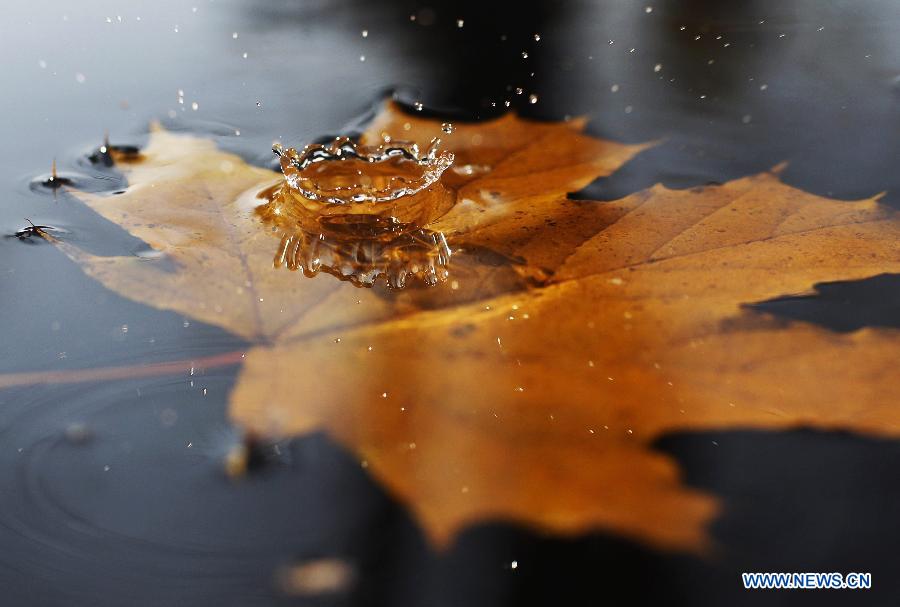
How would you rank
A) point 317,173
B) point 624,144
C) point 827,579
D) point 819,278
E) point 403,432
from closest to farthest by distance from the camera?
1. point 827,579
2. point 403,432
3. point 819,278
4. point 317,173
5. point 624,144

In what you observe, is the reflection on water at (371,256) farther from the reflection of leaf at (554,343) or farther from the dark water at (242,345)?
the dark water at (242,345)

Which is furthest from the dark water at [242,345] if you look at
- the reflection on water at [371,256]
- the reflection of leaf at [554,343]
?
the reflection on water at [371,256]

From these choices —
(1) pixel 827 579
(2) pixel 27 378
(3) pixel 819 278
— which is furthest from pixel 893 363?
(2) pixel 27 378

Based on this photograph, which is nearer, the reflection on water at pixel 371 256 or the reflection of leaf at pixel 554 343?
the reflection of leaf at pixel 554 343

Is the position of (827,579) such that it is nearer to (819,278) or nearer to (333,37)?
(819,278)

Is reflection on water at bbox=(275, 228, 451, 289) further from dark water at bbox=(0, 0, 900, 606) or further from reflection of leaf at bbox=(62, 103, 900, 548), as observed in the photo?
dark water at bbox=(0, 0, 900, 606)

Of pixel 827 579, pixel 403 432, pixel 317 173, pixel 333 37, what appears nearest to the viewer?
pixel 827 579
